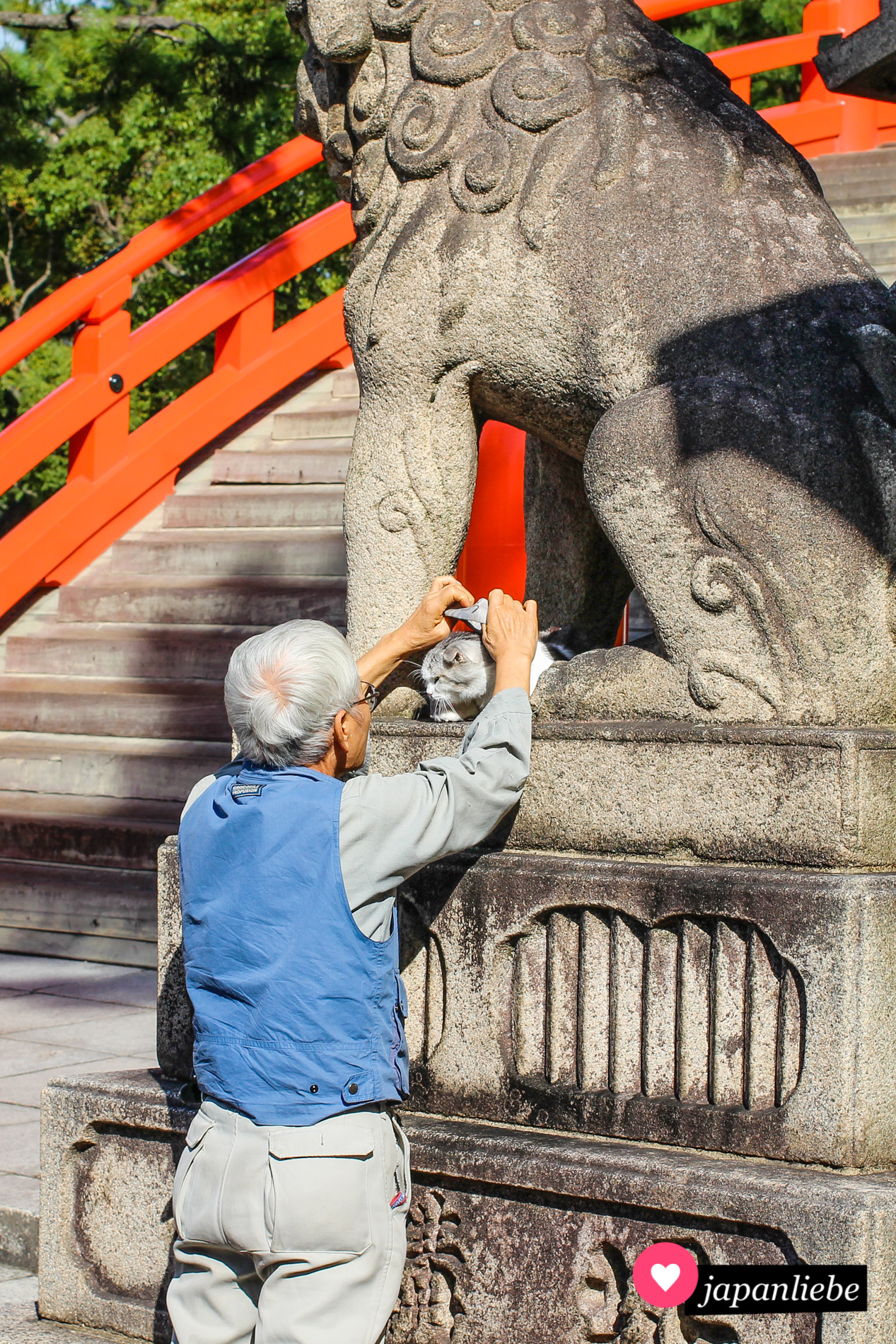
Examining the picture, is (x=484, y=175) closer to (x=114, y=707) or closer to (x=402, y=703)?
(x=402, y=703)

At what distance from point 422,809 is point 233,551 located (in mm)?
5403

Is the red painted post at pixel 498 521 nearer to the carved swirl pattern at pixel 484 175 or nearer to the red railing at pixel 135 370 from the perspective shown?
the red railing at pixel 135 370

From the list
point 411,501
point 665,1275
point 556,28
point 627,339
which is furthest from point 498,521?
point 665,1275

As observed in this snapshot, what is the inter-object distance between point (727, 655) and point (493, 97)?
3.76 feet

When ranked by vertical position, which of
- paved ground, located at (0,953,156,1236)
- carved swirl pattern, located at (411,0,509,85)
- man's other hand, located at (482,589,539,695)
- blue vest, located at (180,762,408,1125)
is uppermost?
carved swirl pattern, located at (411,0,509,85)

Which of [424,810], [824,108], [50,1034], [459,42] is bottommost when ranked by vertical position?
[50,1034]

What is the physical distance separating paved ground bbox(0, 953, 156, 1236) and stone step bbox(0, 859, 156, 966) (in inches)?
3.1

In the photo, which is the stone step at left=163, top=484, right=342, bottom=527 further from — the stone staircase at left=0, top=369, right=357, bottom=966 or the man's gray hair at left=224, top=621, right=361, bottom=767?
the man's gray hair at left=224, top=621, right=361, bottom=767

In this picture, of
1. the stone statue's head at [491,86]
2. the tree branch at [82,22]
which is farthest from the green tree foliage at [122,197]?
the stone statue's head at [491,86]

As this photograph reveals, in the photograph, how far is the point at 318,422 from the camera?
26.6 ft

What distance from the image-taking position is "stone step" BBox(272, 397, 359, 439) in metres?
8.04

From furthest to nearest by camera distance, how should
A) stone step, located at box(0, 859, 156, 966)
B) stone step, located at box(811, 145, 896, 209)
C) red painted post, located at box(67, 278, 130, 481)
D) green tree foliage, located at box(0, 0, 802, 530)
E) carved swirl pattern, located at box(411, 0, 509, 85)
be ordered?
green tree foliage, located at box(0, 0, 802, 530) < stone step, located at box(811, 145, 896, 209) < red painted post, located at box(67, 278, 130, 481) < stone step, located at box(0, 859, 156, 966) < carved swirl pattern, located at box(411, 0, 509, 85)

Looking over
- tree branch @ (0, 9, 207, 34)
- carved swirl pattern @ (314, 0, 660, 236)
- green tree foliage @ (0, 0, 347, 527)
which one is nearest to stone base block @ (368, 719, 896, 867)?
carved swirl pattern @ (314, 0, 660, 236)

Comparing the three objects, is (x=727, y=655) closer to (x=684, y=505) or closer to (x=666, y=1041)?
(x=684, y=505)
